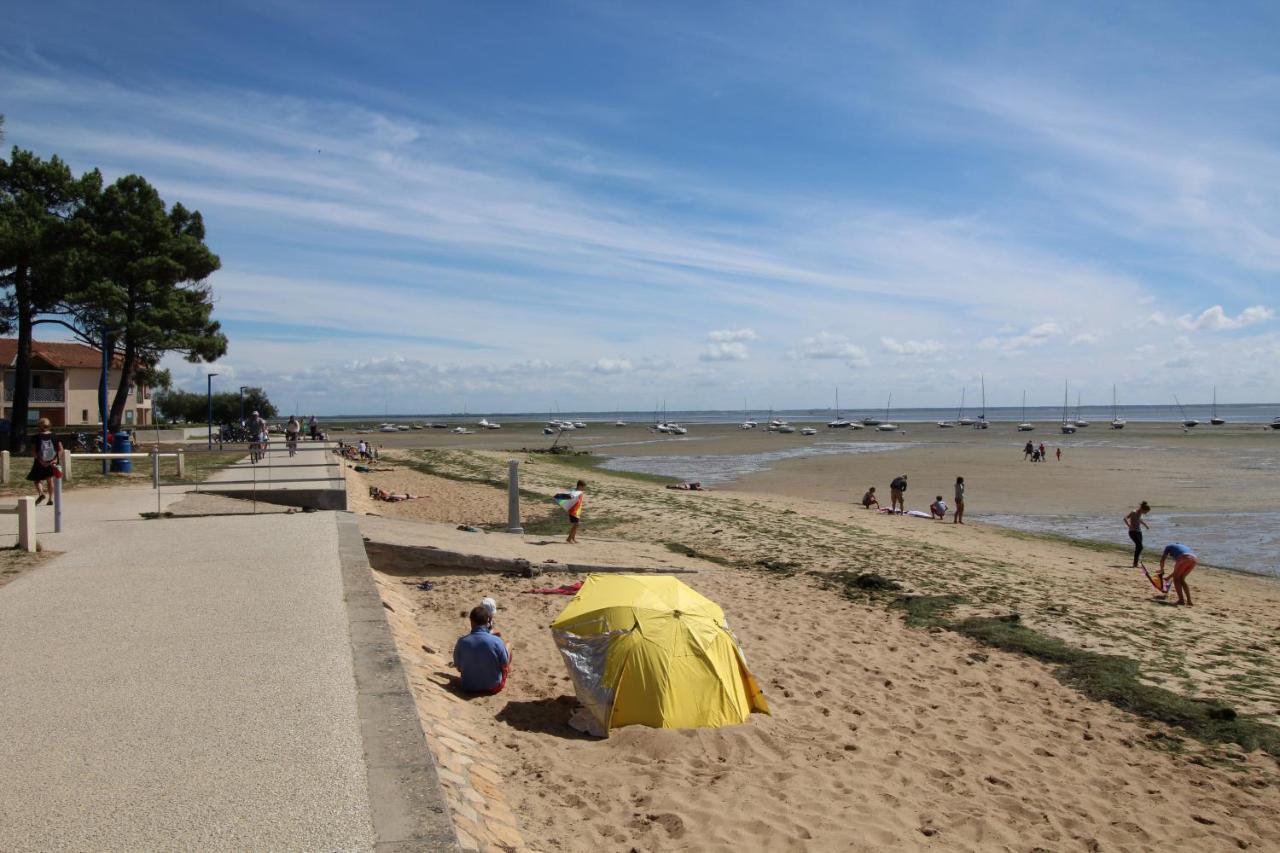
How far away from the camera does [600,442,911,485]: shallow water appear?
4209 centimetres

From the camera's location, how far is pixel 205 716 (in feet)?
17.3

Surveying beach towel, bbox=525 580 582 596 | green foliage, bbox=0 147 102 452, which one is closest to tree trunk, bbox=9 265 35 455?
green foliage, bbox=0 147 102 452

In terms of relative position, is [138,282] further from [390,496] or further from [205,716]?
[205,716]

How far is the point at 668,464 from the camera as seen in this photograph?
5044cm

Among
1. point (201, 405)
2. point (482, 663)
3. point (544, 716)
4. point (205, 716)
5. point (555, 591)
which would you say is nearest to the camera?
point (205, 716)

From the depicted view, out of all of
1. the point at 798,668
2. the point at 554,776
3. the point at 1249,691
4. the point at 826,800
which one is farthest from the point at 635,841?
the point at 1249,691

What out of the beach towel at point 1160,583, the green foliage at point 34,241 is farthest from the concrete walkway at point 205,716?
the green foliage at point 34,241

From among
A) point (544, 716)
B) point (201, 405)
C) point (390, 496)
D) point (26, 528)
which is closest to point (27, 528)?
point (26, 528)

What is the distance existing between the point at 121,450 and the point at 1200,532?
30217 mm

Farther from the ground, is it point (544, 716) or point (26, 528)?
point (26, 528)

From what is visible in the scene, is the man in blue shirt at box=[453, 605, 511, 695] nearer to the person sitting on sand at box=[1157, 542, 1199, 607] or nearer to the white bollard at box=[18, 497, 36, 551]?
the white bollard at box=[18, 497, 36, 551]

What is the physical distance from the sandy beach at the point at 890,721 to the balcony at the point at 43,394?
49.9m

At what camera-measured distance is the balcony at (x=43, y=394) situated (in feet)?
173

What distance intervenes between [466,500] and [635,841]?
19.7m
